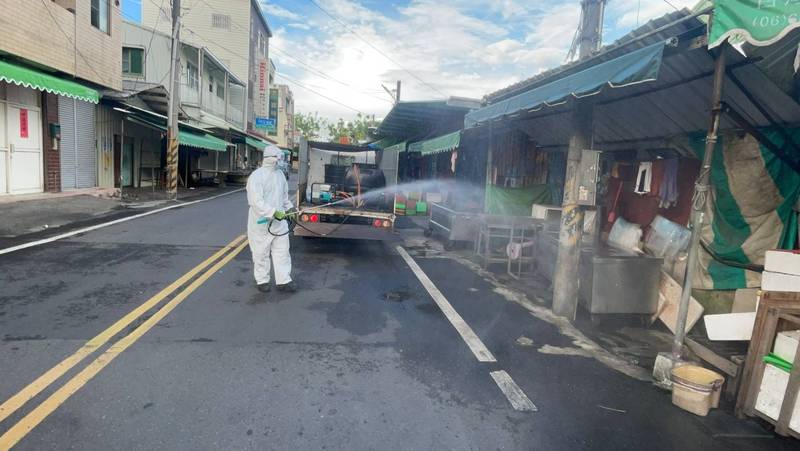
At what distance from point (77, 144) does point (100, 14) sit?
15.6 feet

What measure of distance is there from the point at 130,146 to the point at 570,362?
72.2ft

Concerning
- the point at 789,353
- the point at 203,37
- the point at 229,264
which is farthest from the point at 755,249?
the point at 203,37

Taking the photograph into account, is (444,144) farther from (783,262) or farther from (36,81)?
(36,81)

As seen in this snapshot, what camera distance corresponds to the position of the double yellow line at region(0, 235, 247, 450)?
296 centimetres

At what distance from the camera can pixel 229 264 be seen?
7641 millimetres

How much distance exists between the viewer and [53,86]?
1185 cm

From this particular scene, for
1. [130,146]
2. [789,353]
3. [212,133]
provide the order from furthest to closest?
[212,133]
[130,146]
[789,353]

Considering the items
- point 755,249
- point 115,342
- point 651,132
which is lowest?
point 115,342

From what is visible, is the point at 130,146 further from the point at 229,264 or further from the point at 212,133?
the point at 229,264

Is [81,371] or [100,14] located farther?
[100,14]

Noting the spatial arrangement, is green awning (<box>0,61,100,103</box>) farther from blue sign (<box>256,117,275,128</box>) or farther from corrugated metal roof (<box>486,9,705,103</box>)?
blue sign (<box>256,117,275,128</box>)

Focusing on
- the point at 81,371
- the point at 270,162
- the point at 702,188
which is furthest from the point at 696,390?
the point at 270,162

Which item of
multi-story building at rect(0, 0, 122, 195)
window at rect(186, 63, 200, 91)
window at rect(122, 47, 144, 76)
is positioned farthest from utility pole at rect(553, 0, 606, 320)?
window at rect(122, 47, 144, 76)

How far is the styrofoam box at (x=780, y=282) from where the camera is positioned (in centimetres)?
399
